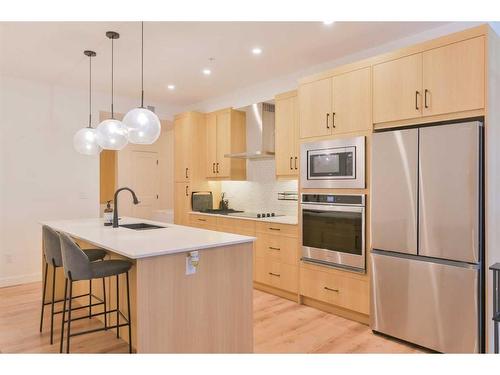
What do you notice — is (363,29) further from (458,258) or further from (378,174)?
(458,258)

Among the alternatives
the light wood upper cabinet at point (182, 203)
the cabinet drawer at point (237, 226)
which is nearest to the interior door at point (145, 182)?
the light wood upper cabinet at point (182, 203)

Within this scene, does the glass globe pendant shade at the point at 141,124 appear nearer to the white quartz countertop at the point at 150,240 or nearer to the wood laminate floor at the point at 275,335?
the white quartz countertop at the point at 150,240

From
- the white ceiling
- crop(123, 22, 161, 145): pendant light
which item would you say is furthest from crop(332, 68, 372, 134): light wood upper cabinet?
crop(123, 22, 161, 145): pendant light

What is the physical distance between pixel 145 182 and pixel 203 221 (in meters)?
2.74

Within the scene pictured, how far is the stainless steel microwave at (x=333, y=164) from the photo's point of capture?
328cm

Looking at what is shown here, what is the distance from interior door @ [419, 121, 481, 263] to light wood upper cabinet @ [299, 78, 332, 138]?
3.42ft

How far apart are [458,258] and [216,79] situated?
3.63m

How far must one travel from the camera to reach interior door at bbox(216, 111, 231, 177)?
5.23m

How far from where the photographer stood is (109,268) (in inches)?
97.0

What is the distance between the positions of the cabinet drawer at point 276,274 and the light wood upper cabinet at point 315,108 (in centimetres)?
151

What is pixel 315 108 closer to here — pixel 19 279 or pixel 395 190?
pixel 395 190

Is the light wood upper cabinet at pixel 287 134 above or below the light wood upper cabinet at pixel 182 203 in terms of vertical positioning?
above

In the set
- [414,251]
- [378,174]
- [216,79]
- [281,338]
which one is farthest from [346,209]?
[216,79]

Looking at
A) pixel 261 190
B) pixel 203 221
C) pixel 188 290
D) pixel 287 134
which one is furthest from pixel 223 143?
pixel 188 290
